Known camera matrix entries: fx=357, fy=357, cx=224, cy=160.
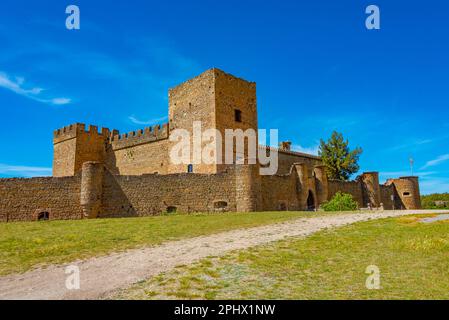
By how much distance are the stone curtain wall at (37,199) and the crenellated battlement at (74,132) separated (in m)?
14.5

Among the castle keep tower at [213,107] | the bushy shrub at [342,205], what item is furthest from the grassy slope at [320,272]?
the castle keep tower at [213,107]

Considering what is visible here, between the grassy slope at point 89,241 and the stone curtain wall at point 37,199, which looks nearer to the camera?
the grassy slope at point 89,241

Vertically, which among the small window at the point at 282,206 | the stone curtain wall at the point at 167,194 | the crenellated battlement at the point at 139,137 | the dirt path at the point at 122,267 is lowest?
the dirt path at the point at 122,267

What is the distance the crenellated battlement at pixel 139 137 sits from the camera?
32.5 meters

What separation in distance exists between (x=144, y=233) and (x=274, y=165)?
24355 mm

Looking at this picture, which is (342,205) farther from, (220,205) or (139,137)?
(139,137)

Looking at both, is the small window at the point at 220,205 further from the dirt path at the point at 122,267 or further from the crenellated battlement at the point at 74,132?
the crenellated battlement at the point at 74,132

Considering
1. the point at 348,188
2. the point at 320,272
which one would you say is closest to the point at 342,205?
the point at 348,188

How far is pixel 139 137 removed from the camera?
3522cm

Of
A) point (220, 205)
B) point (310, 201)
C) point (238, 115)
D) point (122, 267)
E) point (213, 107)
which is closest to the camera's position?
point (122, 267)

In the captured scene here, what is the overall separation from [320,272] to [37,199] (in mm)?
21354

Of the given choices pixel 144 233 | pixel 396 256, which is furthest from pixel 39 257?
pixel 396 256

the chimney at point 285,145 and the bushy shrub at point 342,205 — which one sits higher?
the chimney at point 285,145

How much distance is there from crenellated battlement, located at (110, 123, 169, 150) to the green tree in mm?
17349
